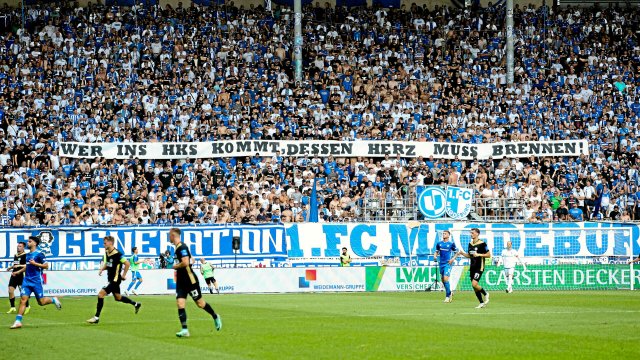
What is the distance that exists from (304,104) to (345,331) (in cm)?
3060

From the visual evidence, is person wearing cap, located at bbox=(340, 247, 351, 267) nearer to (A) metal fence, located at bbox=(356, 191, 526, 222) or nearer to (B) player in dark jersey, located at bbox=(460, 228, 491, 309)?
(A) metal fence, located at bbox=(356, 191, 526, 222)

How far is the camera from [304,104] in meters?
49.8

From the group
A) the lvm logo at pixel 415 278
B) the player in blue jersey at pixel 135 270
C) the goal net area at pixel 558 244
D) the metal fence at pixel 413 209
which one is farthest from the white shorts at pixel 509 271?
the player in blue jersey at pixel 135 270

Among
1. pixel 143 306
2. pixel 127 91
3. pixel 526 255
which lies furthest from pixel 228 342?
pixel 127 91

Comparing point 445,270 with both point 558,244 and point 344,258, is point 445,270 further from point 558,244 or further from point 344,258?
point 558,244

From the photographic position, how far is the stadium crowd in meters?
43.5

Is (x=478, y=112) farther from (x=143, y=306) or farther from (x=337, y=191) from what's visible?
(x=143, y=306)

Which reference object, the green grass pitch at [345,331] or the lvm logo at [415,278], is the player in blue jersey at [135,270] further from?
the lvm logo at [415,278]

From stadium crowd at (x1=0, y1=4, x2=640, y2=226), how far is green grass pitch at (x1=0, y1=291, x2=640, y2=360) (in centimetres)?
1263

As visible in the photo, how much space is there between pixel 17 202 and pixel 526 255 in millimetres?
20618

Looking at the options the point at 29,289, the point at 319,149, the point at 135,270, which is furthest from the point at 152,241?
the point at 29,289

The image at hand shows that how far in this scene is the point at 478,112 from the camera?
51.0 meters

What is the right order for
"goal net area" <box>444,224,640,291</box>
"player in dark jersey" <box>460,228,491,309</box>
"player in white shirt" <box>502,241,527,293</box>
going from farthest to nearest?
"goal net area" <box>444,224,640,291</box> → "player in white shirt" <box>502,241,527,293</box> → "player in dark jersey" <box>460,228,491,309</box>

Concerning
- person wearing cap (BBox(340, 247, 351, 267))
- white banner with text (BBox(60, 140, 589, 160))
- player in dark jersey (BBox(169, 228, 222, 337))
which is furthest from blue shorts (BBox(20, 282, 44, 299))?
white banner with text (BBox(60, 140, 589, 160))
